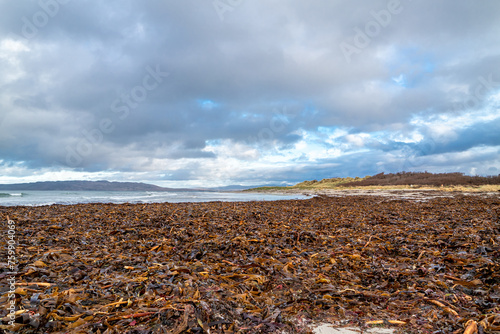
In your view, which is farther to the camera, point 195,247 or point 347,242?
point 347,242

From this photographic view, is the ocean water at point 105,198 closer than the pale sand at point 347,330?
No

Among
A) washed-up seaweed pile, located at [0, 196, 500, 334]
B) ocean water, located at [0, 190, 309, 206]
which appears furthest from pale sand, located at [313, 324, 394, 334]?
ocean water, located at [0, 190, 309, 206]

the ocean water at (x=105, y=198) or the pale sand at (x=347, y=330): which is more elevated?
the ocean water at (x=105, y=198)

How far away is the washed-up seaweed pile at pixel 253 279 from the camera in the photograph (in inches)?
→ 88.4

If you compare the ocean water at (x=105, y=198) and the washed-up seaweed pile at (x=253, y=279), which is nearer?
the washed-up seaweed pile at (x=253, y=279)

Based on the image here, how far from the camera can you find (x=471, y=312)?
2455 mm

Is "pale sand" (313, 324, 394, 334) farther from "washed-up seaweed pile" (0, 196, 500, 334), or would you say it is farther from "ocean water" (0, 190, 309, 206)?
"ocean water" (0, 190, 309, 206)

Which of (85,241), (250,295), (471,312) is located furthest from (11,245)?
(471,312)

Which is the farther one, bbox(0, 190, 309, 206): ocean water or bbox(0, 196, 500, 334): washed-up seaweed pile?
bbox(0, 190, 309, 206): ocean water

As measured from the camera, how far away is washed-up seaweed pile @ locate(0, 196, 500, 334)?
224cm

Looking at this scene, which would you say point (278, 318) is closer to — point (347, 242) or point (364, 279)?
point (364, 279)

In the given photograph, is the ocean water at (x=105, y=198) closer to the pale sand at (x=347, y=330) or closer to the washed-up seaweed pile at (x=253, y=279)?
the washed-up seaweed pile at (x=253, y=279)

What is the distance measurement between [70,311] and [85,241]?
10.9 ft

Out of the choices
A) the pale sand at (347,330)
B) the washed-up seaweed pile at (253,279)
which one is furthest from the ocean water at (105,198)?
the pale sand at (347,330)
